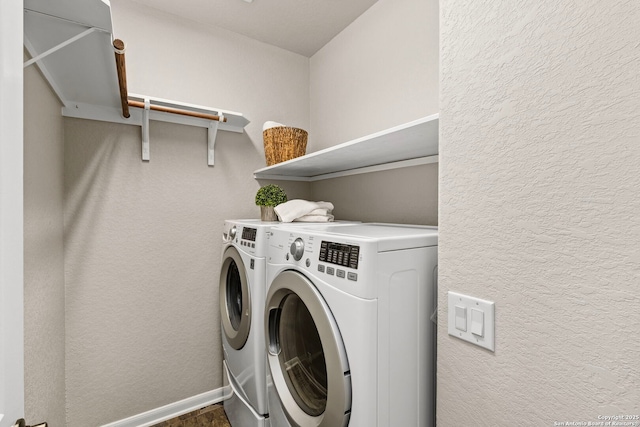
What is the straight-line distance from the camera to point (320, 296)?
926 millimetres

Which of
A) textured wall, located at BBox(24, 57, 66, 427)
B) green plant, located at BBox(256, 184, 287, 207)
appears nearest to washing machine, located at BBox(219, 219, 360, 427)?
green plant, located at BBox(256, 184, 287, 207)

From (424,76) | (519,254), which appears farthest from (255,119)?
(519,254)

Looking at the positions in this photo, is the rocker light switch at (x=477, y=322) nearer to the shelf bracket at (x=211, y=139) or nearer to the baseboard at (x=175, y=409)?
the baseboard at (x=175, y=409)

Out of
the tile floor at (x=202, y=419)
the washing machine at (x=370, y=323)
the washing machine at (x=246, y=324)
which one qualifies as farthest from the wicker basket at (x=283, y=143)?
the tile floor at (x=202, y=419)

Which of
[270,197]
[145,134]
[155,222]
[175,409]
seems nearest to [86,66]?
[145,134]

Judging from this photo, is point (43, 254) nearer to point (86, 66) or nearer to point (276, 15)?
point (86, 66)

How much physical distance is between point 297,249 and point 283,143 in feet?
3.48

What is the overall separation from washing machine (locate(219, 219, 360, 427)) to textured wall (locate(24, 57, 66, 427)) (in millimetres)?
772

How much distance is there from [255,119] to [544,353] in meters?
2.12

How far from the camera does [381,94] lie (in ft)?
5.87

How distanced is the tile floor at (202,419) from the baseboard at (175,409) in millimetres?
28

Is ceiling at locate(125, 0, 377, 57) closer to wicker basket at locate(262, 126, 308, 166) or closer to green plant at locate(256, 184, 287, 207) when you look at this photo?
wicker basket at locate(262, 126, 308, 166)

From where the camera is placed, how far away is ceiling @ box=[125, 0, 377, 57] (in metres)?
1.81

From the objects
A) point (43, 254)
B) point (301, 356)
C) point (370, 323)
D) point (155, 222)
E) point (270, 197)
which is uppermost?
point (270, 197)
